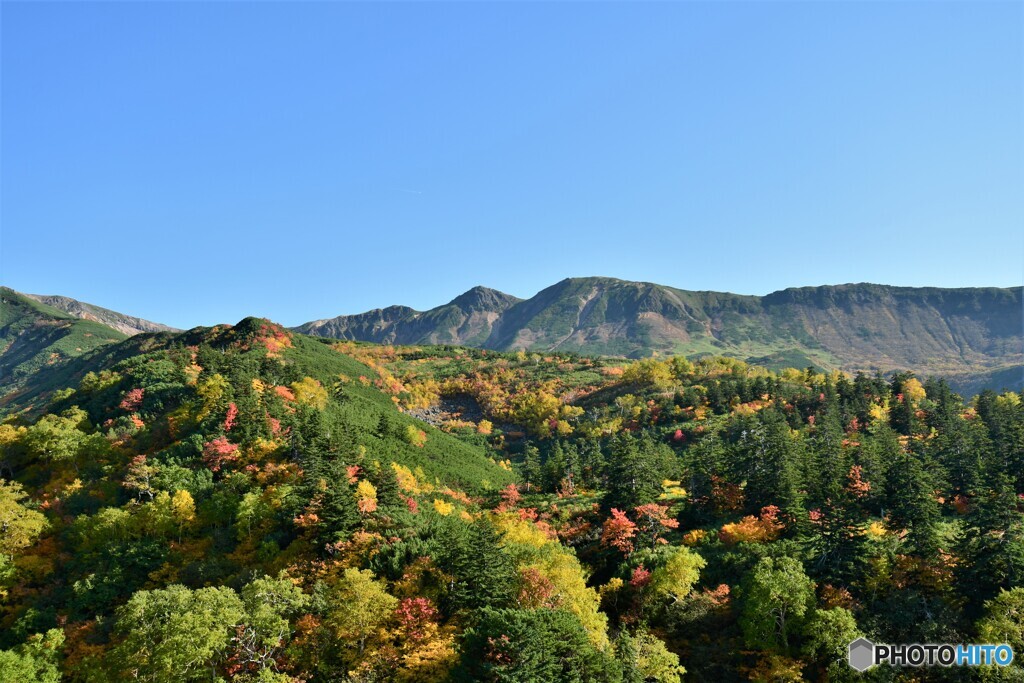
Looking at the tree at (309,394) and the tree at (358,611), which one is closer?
the tree at (358,611)

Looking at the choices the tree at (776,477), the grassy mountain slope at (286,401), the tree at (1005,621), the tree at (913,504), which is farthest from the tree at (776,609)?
the grassy mountain slope at (286,401)

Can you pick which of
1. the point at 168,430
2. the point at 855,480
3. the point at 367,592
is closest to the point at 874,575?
the point at 855,480

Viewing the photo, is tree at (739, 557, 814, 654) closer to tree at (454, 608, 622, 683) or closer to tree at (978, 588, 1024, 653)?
tree at (978, 588, 1024, 653)

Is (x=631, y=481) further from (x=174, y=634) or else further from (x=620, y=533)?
(x=174, y=634)

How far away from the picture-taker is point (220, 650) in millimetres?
40969

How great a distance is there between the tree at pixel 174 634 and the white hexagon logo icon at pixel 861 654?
49749mm

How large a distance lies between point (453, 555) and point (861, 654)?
35606 mm

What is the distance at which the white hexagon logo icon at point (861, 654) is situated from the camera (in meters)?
42.7

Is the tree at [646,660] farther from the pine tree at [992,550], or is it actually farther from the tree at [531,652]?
the pine tree at [992,550]

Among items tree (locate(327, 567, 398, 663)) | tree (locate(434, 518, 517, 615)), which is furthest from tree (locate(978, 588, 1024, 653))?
tree (locate(327, 567, 398, 663))

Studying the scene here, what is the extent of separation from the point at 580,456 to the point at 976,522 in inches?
3621

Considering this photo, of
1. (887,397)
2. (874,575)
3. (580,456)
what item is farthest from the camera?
(887,397)

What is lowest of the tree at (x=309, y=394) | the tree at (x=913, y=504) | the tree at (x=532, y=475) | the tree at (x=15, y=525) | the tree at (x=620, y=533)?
the tree at (x=532, y=475)

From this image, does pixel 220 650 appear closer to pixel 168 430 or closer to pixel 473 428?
pixel 168 430
